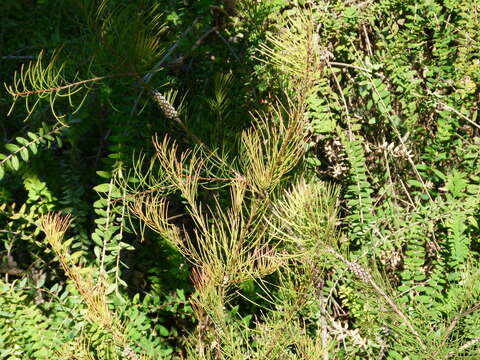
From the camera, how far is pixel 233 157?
1.86 meters

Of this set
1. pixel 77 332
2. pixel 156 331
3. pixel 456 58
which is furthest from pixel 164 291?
pixel 456 58

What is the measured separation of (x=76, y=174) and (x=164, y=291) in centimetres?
52

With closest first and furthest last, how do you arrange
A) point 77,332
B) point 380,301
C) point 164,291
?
point 380,301
point 77,332
point 164,291

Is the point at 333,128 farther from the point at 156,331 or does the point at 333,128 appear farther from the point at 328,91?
the point at 156,331

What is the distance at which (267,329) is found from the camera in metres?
1.34

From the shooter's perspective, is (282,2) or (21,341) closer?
(21,341)

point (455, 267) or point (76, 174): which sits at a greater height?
point (76, 174)

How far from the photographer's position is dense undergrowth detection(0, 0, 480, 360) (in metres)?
1.68

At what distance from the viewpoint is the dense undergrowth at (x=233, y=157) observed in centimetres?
168

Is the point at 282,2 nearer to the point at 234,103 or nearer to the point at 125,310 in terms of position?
the point at 234,103

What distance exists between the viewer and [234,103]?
6.56 feet

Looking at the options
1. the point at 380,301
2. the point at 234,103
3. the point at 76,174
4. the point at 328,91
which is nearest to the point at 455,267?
the point at 380,301

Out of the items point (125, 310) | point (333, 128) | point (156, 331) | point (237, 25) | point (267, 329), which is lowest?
point (156, 331)

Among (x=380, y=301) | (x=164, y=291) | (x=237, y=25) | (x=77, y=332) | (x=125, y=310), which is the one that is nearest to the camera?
(x=380, y=301)
